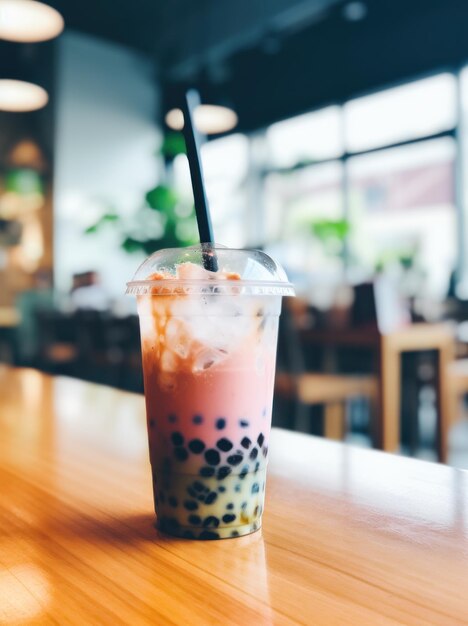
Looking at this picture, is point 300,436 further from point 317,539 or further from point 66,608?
point 66,608

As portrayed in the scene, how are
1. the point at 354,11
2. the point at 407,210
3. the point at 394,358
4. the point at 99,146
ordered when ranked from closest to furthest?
1. the point at 394,358
2. the point at 354,11
3. the point at 407,210
4. the point at 99,146

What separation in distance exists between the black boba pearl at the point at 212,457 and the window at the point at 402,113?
6.48 m

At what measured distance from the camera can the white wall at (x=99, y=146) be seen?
848 cm

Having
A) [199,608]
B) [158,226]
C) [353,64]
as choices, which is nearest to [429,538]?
[199,608]

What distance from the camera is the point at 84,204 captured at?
8656 mm

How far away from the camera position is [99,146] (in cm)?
884

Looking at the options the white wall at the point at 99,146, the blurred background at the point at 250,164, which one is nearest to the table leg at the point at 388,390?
the blurred background at the point at 250,164

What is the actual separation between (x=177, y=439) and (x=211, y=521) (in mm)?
67

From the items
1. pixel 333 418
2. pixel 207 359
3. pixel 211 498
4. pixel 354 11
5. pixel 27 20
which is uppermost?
pixel 354 11

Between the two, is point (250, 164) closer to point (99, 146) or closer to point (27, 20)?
point (99, 146)

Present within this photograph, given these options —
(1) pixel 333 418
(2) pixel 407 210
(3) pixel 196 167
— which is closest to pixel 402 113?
(2) pixel 407 210

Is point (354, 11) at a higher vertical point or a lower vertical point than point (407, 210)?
higher

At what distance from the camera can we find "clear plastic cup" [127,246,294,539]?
51 centimetres

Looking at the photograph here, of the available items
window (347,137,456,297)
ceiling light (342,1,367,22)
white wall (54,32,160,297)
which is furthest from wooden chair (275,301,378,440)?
white wall (54,32,160,297)
